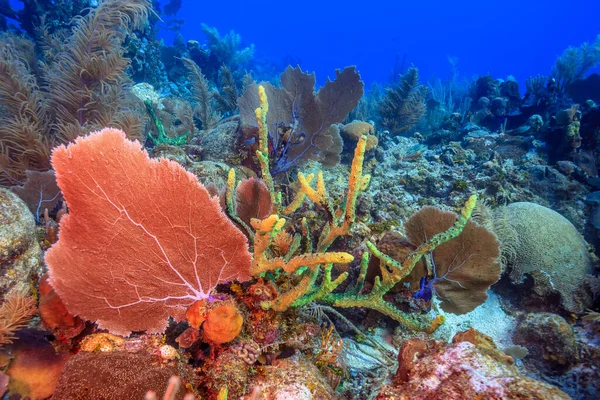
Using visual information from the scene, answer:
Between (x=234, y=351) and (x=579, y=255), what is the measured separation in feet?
18.6

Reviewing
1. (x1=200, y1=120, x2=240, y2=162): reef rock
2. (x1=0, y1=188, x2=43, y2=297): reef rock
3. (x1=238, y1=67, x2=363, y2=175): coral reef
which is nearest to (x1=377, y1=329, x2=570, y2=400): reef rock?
(x1=0, y1=188, x2=43, y2=297): reef rock

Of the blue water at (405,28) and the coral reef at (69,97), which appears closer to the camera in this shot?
the coral reef at (69,97)

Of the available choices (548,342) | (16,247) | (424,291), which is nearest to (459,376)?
(424,291)

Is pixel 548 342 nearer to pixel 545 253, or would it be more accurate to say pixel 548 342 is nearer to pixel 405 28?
pixel 545 253

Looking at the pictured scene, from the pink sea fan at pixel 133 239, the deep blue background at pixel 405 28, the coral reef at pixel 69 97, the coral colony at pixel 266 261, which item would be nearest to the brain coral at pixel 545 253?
the coral colony at pixel 266 261

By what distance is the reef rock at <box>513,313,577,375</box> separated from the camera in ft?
10.4

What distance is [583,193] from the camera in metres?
6.50

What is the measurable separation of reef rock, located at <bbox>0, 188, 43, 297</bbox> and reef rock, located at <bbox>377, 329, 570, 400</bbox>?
2838 mm

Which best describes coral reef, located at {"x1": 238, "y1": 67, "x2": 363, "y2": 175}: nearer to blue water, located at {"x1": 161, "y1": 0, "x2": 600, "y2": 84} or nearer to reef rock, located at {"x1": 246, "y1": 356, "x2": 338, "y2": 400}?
reef rock, located at {"x1": 246, "y1": 356, "x2": 338, "y2": 400}

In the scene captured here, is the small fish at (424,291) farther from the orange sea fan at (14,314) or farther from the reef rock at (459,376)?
the orange sea fan at (14,314)

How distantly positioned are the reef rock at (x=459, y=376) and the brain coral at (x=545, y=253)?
3.10 m

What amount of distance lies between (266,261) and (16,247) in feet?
6.62

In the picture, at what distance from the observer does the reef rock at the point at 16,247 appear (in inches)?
86.0

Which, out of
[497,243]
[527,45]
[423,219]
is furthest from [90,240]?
[527,45]
